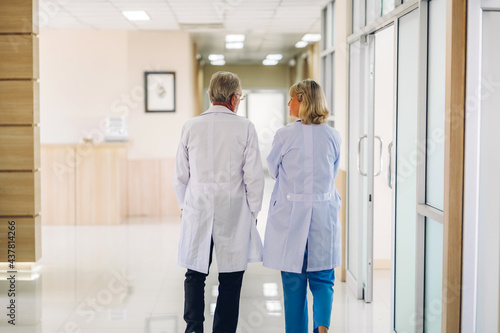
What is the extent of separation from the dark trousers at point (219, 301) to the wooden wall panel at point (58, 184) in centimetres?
530

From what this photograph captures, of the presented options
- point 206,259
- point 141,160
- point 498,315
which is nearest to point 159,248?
point 141,160

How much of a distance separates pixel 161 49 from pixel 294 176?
20.5 ft

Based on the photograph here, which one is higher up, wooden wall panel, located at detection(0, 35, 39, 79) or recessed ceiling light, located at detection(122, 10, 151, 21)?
recessed ceiling light, located at detection(122, 10, 151, 21)

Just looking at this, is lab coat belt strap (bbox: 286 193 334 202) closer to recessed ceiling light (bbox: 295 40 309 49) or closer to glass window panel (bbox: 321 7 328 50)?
glass window panel (bbox: 321 7 328 50)

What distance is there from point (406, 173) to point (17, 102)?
11.6 ft

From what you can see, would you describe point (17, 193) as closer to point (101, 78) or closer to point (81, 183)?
point (81, 183)

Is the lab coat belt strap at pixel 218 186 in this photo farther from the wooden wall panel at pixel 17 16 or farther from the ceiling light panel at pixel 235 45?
the ceiling light panel at pixel 235 45

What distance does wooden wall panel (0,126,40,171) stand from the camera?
509cm

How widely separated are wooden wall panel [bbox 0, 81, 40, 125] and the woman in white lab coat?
2912mm

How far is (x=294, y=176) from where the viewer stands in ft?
10.1

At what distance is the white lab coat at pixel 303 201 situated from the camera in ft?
10.0

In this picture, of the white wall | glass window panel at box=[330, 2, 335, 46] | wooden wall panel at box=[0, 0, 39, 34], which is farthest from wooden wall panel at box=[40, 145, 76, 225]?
glass window panel at box=[330, 2, 335, 46]

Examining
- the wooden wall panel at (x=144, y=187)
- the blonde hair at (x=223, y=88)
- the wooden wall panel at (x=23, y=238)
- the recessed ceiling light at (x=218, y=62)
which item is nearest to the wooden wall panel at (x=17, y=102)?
the wooden wall panel at (x=23, y=238)

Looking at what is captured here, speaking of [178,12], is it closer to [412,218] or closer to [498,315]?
[412,218]
